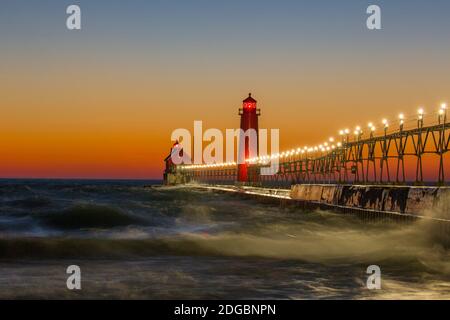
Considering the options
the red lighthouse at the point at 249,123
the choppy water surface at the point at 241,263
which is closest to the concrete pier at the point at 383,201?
the choppy water surface at the point at 241,263

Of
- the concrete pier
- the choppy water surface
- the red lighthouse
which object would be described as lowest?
the choppy water surface

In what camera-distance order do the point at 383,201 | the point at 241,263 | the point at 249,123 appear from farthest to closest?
the point at 249,123 → the point at 383,201 → the point at 241,263

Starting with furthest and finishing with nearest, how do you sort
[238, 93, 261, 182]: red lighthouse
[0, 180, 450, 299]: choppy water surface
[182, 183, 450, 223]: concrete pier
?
[238, 93, 261, 182]: red lighthouse < [182, 183, 450, 223]: concrete pier < [0, 180, 450, 299]: choppy water surface

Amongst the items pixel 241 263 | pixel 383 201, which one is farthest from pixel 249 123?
pixel 241 263

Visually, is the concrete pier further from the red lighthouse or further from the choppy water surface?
the red lighthouse

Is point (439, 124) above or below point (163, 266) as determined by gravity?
above

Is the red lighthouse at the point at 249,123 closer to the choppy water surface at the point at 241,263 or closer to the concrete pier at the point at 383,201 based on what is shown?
the concrete pier at the point at 383,201

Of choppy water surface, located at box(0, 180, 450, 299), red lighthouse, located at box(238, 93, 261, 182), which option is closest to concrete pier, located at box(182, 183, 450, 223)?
choppy water surface, located at box(0, 180, 450, 299)

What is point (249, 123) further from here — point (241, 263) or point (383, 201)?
point (241, 263)

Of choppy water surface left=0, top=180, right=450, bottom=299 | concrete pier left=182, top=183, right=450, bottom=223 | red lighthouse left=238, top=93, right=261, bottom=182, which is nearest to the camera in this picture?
choppy water surface left=0, top=180, right=450, bottom=299

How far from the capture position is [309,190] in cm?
4778
